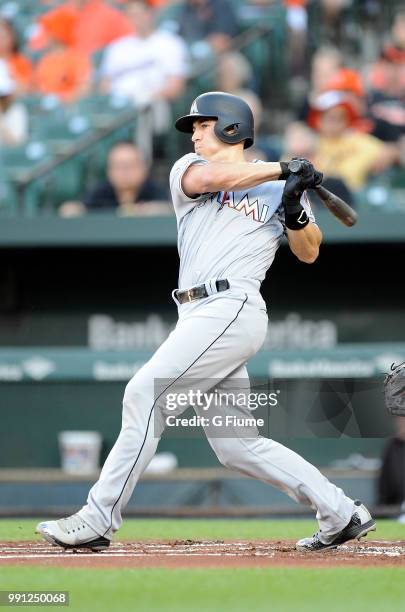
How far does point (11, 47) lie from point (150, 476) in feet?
17.6

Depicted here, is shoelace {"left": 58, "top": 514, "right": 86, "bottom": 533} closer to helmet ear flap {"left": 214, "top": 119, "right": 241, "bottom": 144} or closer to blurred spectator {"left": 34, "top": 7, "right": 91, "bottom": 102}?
helmet ear flap {"left": 214, "top": 119, "right": 241, "bottom": 144}

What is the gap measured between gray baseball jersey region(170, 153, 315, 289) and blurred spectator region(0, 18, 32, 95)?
7689mm

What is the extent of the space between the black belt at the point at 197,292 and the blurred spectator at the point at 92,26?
7.79 meters

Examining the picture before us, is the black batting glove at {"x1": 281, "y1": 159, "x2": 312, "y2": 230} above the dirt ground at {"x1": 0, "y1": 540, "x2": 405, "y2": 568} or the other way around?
above

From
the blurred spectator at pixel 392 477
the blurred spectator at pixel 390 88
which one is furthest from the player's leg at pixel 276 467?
the blurred spectator at pixel 390 88

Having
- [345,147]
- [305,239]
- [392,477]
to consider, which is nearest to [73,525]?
[305,239]

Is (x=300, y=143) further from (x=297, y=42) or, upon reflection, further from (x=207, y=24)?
(x=207, y=24)

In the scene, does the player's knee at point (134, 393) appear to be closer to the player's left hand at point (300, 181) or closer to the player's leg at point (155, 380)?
the player's leg at point (155, 380)

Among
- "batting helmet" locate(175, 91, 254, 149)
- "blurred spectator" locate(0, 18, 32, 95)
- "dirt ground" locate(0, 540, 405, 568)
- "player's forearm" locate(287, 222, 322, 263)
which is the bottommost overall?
"dirt ground" locate(0, 540, 405, 568)

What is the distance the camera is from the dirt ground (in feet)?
14.9

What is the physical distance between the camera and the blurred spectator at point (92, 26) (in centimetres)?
1237

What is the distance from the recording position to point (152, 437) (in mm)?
4703

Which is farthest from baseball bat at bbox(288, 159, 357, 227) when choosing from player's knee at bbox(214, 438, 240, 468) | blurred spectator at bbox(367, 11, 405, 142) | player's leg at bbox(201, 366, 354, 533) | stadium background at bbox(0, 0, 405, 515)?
blurred spectator at bbox(367, 11, 405, 142)

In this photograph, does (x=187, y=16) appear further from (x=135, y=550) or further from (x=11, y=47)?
(x=135, y=550)
